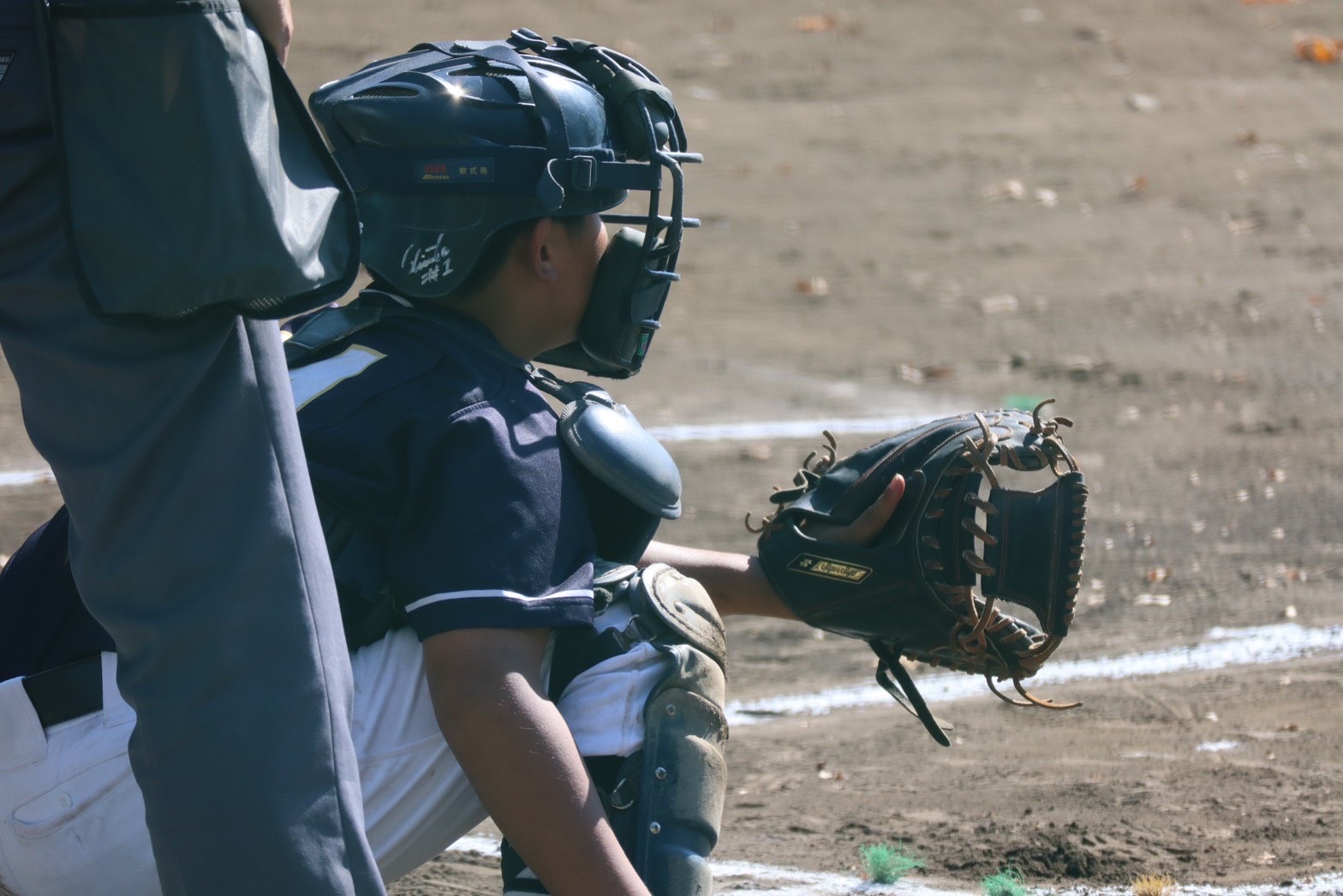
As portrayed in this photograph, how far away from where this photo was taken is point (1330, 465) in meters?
5.39

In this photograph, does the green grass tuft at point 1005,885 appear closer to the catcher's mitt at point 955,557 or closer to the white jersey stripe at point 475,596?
the catcher's mitt at point 955,557

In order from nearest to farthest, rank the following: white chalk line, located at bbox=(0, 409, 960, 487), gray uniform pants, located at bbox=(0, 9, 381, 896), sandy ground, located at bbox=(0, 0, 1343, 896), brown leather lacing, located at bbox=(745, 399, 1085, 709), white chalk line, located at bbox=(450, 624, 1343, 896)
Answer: gray uniform pants, located at bbox=(0, 9, 381, 896) → brown leather lacing, located at bbox=(745, 399, 1085, 709) → sandy ground, located at bbox=(0, 0, 1343, 896) → white chalk line, located at bbox=(450, 624, 1343, 896) → white chalk line, located at bbox=(0, 409, 960, 487)

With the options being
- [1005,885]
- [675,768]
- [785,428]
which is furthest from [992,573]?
[785,428]

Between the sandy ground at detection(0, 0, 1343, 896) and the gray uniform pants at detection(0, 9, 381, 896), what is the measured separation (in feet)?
3.79

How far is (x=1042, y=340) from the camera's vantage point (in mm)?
6734

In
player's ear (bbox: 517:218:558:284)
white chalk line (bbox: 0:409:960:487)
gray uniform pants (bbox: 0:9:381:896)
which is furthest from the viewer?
white chalk line (bbox: 0:409:960:487)

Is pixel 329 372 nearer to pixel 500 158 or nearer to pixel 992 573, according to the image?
pixel 500 158

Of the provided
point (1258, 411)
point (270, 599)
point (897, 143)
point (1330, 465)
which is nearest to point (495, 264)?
point (270, 599)

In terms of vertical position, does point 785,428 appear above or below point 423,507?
below

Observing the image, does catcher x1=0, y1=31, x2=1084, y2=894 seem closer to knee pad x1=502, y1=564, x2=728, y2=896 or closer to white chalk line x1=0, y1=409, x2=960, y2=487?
knee pad x1=502, y1=564, x2=728, y2=896

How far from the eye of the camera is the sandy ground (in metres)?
3.24

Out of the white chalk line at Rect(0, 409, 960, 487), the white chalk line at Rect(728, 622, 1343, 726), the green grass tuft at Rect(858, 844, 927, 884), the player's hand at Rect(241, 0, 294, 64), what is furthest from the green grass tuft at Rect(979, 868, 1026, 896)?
the white chalk line at Rect(0, 409, 960, 487)

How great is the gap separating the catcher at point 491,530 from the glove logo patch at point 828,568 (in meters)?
0.44

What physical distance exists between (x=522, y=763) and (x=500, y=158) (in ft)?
2.88
